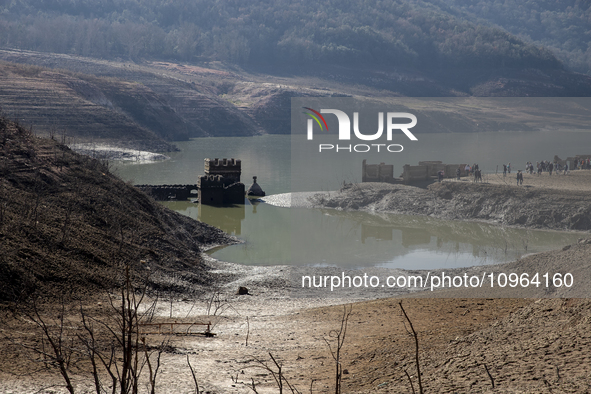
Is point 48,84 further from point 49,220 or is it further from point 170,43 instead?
point 170,43

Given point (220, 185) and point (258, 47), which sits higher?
point (258, 47)

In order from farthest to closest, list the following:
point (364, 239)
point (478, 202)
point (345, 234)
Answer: point (478, 202)
point (345, 234)
point (364, 239)

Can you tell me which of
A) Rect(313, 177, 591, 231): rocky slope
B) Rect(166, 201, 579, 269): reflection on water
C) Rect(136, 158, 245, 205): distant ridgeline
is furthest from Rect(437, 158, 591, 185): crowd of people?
Rect(136, 158, 245, 205): distant ridgeline

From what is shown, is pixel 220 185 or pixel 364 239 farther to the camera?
pixel 220 185

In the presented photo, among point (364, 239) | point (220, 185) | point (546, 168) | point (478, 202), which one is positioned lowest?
point (364, 239)

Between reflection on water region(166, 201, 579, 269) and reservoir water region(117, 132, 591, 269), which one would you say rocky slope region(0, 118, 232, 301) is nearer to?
reflection on water region(166, 201, 579, 269)

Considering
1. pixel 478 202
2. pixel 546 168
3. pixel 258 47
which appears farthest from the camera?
pixel 258 47

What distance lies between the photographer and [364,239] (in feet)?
96.0

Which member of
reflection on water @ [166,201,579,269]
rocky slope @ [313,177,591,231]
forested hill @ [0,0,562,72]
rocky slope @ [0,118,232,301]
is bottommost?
reflection on water @ [166,201,579,269]

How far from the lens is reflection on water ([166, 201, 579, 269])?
23609 millimetres

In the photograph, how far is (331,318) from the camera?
11.2 meters

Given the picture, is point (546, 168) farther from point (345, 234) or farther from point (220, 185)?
point (220, 185)

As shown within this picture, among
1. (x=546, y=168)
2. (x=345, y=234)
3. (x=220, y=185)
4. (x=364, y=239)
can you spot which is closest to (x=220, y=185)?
(x=220, y=185)

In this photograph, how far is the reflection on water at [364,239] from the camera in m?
23.6
